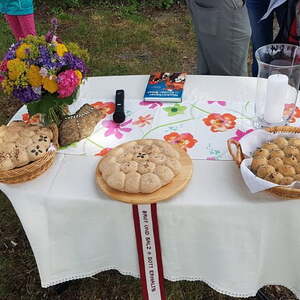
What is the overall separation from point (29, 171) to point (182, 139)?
478 millimetres

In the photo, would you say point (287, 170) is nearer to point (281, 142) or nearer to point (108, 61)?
point (281, 142)

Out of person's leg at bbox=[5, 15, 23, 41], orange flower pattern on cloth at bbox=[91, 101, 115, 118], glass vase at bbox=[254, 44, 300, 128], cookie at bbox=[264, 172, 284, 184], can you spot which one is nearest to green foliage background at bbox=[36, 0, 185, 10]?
person's leg at bbox=[5, 15, 23, 41]

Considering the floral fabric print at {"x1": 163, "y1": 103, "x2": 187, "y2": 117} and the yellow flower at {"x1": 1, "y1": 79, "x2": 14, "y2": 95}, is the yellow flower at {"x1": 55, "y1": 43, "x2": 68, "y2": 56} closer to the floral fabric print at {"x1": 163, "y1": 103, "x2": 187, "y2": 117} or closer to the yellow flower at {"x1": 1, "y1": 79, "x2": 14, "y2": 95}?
the yellow flower at {"x1": 1, "y1": 79, "x2": 14, "y2": 95}

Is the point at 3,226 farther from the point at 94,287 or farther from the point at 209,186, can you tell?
the point at 209,186

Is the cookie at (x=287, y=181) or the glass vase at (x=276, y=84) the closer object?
the cookie at (x=287, y=181)

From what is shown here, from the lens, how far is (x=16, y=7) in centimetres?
282

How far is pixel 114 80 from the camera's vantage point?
1676mm

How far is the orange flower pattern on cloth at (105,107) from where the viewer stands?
4.90 ft

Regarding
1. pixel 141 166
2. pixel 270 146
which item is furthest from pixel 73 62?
pixel 270 146

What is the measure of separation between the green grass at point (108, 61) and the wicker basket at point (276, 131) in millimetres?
786

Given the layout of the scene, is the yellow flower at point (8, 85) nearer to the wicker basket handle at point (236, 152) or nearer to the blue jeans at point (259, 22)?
the wicker basket handle at point (236, 152)

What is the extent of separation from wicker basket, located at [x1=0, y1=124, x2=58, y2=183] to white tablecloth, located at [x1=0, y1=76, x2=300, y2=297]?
3 cm

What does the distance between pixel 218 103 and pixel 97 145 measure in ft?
1.52

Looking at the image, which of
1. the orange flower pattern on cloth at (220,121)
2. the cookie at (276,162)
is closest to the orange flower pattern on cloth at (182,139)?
the orange flower pattern on cloth at (220,121)
